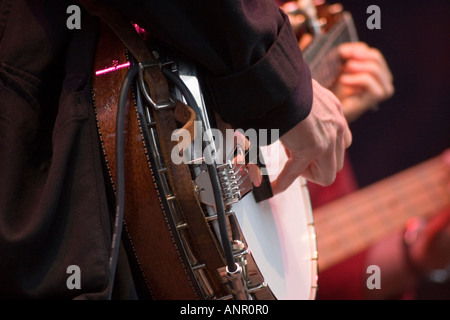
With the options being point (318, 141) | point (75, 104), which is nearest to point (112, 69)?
point (75, 104)

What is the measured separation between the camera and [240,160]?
2.32ft

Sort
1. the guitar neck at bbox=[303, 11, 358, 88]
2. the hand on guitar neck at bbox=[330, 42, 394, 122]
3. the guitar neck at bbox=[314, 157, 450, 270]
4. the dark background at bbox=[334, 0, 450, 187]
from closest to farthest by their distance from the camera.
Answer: the guitar neck at bbox=[303, 11, 358, 88], the hand on guitar neck at bbox=[330, 42, 394, 122], the guitar neck at bbox=[314, 157, 450, 270], the dark background at bbox=[334, 0, 450, 187]

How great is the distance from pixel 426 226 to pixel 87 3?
1482mm

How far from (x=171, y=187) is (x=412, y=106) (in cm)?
198

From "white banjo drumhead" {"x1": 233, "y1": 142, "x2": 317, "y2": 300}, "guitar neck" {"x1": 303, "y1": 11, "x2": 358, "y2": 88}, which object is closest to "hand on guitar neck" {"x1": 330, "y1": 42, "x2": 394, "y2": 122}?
"guitar neck" {"x1": 303, "y1": 11, "x2": 358, "y2": 88}

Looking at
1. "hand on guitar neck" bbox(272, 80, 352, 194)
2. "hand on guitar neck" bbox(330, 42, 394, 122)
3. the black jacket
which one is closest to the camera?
the black jacket

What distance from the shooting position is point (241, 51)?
2.09ft

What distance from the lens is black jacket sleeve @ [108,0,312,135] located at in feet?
2.02

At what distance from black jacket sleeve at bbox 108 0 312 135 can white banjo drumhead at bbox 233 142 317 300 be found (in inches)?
5.5

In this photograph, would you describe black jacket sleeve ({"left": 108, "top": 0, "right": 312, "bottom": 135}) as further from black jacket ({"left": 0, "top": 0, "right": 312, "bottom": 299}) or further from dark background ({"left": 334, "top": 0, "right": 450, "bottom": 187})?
dark background ({"left": 334, "top": 0, "right": 450, "bottom": 187})

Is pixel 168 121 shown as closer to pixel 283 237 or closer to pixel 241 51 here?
pixel 241 51

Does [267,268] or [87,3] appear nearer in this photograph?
[87,3]
